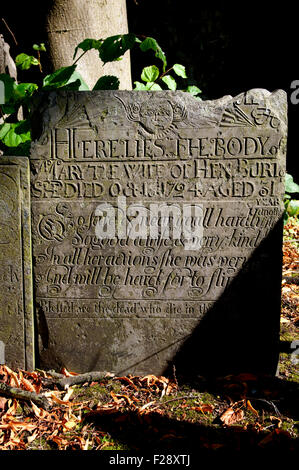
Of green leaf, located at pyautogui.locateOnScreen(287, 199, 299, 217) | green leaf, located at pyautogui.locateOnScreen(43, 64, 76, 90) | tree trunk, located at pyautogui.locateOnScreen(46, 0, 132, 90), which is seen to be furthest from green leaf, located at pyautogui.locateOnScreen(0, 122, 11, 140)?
green leaf, located at pyautogui.locateOnScreen(287, 199, 299, 217)

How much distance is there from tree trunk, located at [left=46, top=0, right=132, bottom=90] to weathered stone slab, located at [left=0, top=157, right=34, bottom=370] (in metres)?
1.85

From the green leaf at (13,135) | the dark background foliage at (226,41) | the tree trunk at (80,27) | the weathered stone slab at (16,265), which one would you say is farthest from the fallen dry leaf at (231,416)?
the dark background foliage at (226,41)

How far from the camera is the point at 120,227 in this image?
3154mm

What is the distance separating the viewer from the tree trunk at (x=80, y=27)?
446cm

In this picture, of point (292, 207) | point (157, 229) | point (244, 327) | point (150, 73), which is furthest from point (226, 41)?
point (244, 327)

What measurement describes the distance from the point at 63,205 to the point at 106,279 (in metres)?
0.59

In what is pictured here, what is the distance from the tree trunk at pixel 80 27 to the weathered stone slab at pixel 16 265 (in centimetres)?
185

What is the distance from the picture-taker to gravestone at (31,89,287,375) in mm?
3021

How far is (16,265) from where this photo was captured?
319 cm

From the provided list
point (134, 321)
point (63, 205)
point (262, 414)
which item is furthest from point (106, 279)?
point (262, 414)

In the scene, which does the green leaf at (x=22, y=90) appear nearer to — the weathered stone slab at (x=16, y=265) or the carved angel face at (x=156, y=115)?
the weathered stone slab at (x=16, y=265)
